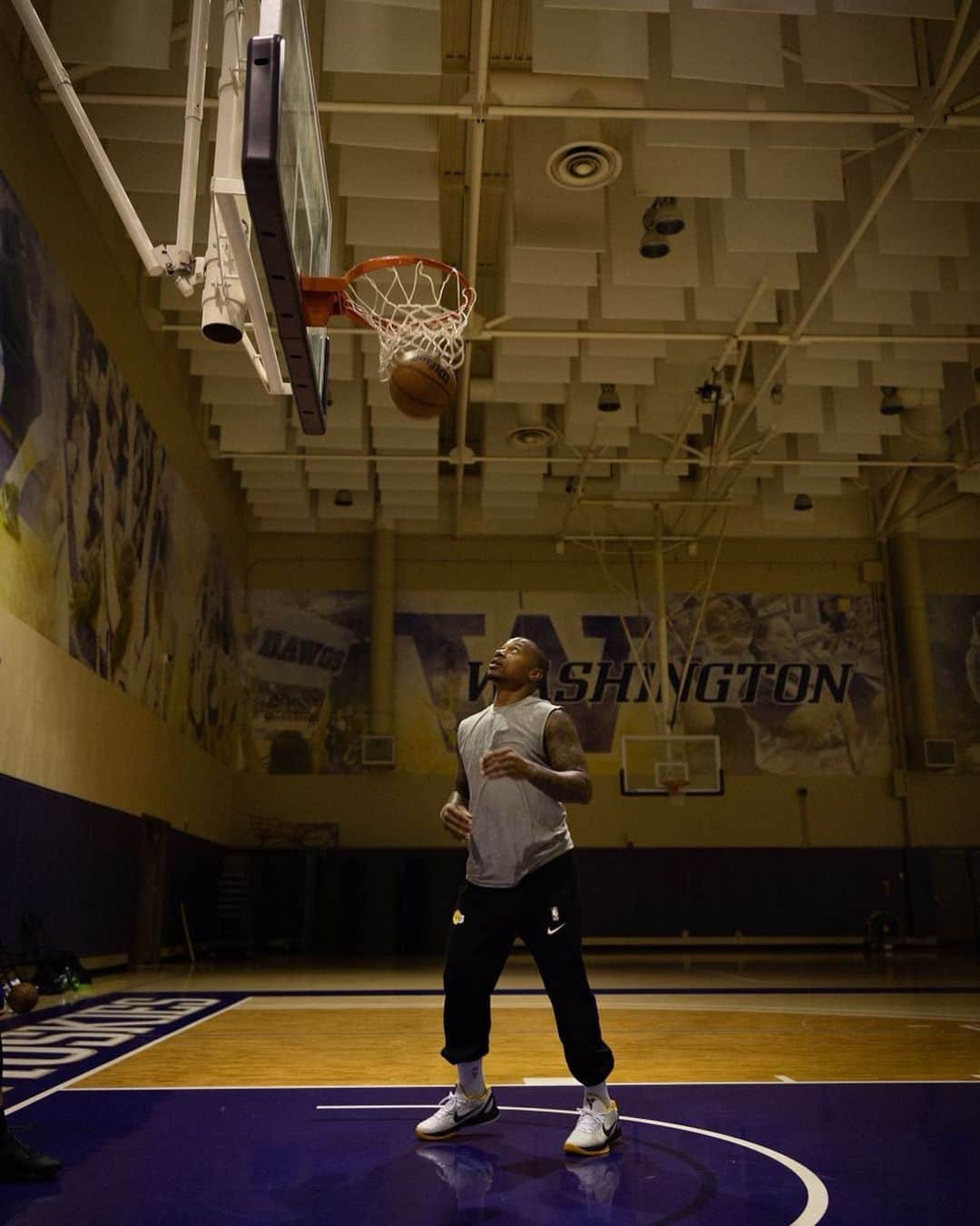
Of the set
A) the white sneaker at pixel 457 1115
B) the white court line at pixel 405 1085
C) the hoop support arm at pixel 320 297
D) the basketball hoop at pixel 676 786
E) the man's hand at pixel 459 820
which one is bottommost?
Answer: the white court line at pixel 405 1085

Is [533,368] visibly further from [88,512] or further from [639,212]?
[88,512]

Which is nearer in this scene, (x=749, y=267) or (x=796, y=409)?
(x=749, y=267)

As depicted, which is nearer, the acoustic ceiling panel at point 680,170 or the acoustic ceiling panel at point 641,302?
the acoustic ceiling panel at point 680,170

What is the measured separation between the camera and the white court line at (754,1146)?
2.57m

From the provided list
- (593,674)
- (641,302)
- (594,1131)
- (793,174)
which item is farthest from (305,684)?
(594,1131)

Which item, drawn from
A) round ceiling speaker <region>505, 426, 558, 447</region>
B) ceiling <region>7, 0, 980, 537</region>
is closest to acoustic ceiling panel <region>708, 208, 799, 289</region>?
ceiling <region>7, 0, 980, 537</region>

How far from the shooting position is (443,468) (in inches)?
745

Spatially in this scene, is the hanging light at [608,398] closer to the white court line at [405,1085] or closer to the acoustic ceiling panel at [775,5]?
the acoustic ceiling panel at [775,5]

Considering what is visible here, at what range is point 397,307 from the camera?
722 centimetres

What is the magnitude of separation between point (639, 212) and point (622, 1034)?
787 centimetres

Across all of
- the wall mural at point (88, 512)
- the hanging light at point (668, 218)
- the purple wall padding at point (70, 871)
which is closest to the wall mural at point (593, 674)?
the wall mural at point (88, 512)

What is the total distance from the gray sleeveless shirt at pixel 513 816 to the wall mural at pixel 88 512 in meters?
6.29

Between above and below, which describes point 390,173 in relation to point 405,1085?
above

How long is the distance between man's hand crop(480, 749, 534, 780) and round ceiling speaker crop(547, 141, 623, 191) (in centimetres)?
772
